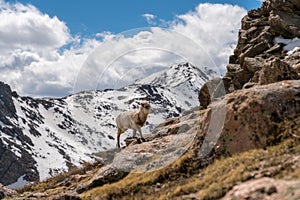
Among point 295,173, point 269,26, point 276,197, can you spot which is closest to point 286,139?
point 295,173

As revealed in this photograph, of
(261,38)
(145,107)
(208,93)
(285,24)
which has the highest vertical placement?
(285,24)

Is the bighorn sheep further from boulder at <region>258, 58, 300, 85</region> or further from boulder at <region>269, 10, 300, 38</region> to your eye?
boulder at <region>269, 10, 300, 38</region>

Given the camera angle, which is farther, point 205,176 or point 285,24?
point 285,24

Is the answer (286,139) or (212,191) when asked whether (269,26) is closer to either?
(286,139)

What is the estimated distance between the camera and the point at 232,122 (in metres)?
18.2

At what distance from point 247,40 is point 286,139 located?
32.1m

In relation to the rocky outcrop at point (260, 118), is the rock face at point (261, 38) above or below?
above

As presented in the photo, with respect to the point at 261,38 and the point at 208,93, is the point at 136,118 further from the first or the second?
the point at 261,38

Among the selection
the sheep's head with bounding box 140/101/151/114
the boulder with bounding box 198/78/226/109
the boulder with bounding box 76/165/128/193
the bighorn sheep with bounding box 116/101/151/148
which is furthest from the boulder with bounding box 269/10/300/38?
the boulder with bounding box 76/165/128/193

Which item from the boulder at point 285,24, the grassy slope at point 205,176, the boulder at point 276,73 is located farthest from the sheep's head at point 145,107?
the boulder at point 285,24

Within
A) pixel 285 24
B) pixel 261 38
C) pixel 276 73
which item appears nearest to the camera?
pixel 276 73

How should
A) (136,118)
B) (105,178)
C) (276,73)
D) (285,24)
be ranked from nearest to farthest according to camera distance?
(105,178) < (276,73) < (136,118) < (285,24)

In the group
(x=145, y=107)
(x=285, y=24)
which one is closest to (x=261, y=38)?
(x=285, y=24)

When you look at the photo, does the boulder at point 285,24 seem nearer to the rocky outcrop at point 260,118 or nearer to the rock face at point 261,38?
the rock face at point 261,38
